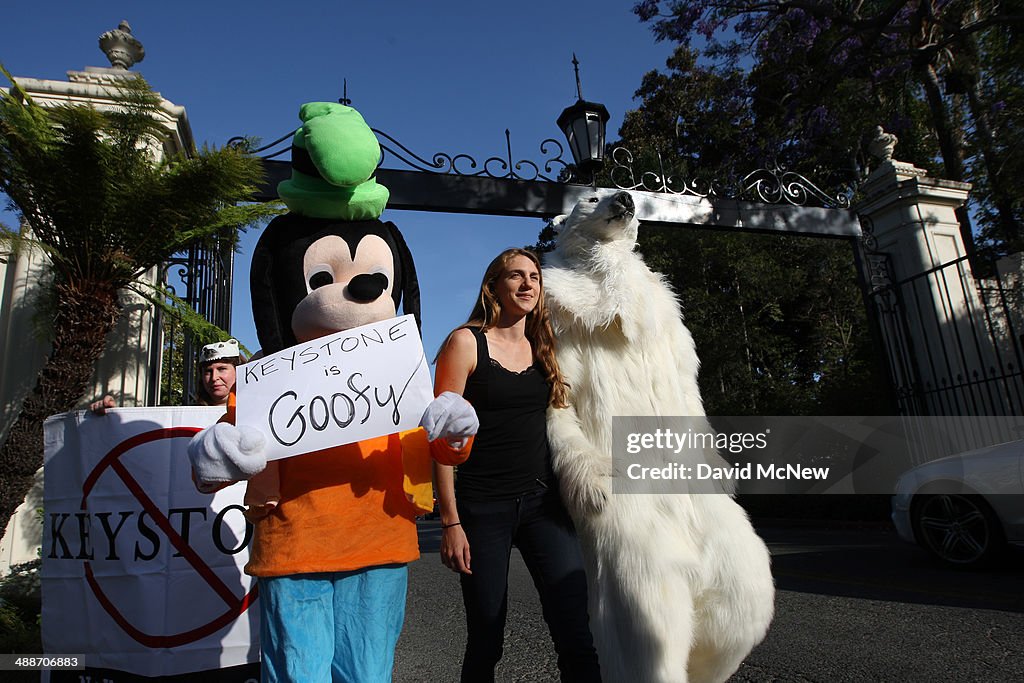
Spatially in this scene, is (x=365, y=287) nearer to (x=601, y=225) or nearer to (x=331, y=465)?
(x=331, y=465)

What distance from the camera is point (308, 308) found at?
82.8 inches

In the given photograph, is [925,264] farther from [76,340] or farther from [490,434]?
[76,340]

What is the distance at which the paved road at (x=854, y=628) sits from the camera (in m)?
3.18

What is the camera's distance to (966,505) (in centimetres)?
553

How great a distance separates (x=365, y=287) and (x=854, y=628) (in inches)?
142

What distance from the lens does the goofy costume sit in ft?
5.87

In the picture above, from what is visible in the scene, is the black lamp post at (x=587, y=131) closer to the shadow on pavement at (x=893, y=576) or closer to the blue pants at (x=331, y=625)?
the shadow on pavement at (x=893, y=576)

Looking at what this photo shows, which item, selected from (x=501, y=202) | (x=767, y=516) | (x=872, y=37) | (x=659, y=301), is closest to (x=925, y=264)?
(x=872, y=37)

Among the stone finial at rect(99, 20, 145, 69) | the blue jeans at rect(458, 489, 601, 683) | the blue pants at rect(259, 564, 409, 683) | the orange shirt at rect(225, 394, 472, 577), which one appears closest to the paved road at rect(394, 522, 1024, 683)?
the blue jeans at rect(458, 489, 601, 683)

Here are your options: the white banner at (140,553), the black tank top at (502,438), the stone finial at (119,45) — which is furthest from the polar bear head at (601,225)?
the stone finial at (119,45)

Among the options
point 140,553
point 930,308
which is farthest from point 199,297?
point 930,308

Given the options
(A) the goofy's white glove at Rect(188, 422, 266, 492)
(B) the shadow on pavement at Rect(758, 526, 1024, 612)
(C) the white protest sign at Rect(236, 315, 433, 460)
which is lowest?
(B) the shadow on pavement at Rect(758, 526, 1024, 612)

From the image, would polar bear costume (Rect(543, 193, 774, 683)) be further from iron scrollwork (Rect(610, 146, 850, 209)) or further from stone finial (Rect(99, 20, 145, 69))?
stone finial (Rect(99, 20, 145, 69))

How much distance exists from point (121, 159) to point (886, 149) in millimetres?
9082
